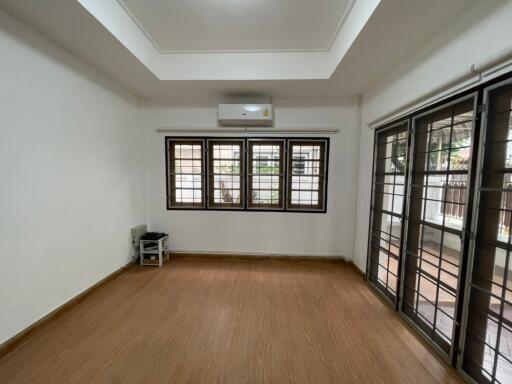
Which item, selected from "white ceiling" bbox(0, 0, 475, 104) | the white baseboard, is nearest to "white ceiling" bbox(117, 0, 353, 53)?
"white ceiling" bbox(0, 0, 475, 104)

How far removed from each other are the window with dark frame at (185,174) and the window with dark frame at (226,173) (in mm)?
161

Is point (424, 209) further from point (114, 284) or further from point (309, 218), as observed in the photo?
point (114, 284)

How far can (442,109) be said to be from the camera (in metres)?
1.71

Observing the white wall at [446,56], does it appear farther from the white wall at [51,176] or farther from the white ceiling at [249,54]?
the white wall at [51,176]

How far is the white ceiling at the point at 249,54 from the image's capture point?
151 centimetres

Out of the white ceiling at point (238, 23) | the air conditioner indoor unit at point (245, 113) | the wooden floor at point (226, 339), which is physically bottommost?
the wooden floor at point (226, 339)

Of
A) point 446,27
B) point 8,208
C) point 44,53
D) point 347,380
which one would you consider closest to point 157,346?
point 347,380

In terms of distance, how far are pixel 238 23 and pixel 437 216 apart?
262 cm

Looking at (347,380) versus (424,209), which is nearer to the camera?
(347,380)

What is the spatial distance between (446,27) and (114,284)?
13.9 feet

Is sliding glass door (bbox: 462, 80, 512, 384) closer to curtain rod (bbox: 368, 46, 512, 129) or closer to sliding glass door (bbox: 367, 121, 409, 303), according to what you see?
curtain rod (bbox: 368, 46, 512, 129)

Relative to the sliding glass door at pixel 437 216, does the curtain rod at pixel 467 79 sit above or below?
above

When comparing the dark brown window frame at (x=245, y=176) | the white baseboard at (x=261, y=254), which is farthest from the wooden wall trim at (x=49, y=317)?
the dark brown window frame at (x=245, y=176)

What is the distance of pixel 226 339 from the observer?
1771 millimetres
